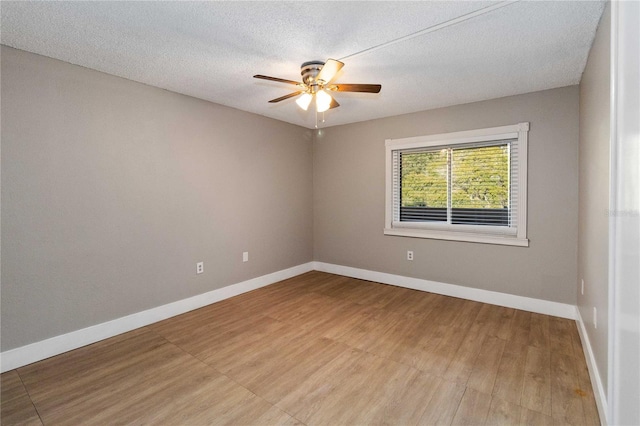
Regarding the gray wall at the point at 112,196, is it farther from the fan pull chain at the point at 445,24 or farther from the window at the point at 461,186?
the fan pull chain at the point at 445,24

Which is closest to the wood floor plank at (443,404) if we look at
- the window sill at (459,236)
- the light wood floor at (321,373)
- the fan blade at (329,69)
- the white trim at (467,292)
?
the light wood floor at (321,373)

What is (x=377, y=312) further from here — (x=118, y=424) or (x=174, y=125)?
(x=174, y=125)

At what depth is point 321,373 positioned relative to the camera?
7.14 feet

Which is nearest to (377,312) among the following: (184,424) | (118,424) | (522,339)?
(522,339)

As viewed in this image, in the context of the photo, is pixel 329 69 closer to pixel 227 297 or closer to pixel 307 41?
pixel 307 41

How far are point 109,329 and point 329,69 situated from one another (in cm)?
294

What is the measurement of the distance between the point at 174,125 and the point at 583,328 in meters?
4.25

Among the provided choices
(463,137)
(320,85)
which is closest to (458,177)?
(463,137)

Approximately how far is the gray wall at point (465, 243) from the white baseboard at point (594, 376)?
0.71 m

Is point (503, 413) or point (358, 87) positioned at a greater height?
point (358, 87)

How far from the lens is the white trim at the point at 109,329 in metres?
2.26

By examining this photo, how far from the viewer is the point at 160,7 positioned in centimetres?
178

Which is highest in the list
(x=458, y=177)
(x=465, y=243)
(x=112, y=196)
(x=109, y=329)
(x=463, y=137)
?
(x=463, y=137)

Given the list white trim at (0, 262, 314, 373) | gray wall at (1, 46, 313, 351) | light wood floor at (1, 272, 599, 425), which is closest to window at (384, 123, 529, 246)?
light wood floor at (1, 272, 599, 425)
